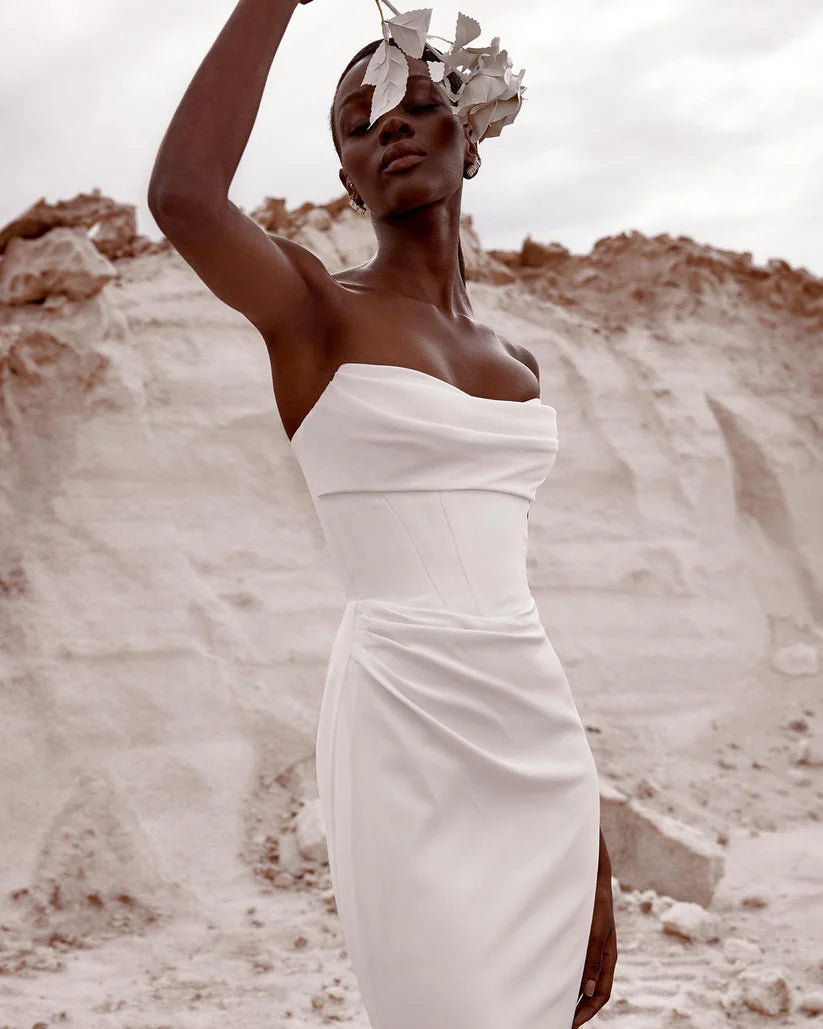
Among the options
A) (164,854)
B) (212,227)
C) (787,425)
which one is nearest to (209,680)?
(164,854)

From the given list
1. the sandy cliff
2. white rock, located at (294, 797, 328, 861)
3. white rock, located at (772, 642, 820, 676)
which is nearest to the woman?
the sandy cliff

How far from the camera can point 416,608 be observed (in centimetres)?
139

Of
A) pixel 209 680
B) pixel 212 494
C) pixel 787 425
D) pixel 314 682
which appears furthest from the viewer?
pixel 787 425

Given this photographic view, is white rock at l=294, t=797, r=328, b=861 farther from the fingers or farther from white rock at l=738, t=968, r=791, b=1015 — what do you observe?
the fingers

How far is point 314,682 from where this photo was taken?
4840 millimetres

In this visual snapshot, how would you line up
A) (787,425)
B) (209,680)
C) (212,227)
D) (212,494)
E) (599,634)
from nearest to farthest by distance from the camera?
(212,227)
(209,680)
(212,494)
(599,634)
(787,425)

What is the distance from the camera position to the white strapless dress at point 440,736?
1.29 meters

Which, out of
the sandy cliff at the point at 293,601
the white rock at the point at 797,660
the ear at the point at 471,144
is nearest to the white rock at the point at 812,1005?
the sandy cliff at the point at 293,601

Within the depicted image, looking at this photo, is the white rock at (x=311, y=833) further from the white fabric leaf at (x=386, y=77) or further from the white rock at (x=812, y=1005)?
the white fabric leaf at (x=386, y=77)

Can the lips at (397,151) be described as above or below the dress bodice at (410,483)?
above

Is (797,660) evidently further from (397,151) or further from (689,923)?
(397,151)

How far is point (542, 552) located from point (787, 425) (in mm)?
2202

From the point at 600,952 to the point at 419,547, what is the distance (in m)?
0.66

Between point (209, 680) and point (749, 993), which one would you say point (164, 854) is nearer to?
point (209, 680)
